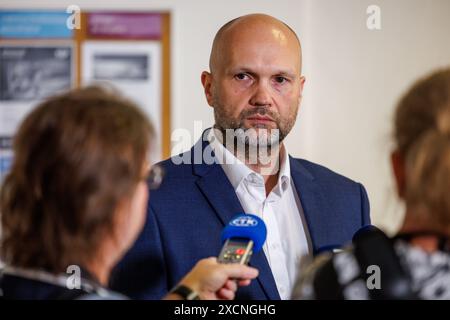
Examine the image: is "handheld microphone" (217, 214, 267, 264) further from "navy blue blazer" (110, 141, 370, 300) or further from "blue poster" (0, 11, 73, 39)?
"blue poster" (0, 11, 73, 39)

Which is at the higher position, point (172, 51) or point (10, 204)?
point (172, 51)

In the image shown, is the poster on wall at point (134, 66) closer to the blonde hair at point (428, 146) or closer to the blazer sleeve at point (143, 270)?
the blazer sleeve at point (143, 270)

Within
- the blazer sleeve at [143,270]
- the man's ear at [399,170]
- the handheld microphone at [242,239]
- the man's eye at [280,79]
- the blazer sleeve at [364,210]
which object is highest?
the man's eye at [280,79]

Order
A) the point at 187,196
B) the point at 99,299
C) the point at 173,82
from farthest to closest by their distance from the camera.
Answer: the point at 173,82 → the point at 187,196 → the point at 99,299

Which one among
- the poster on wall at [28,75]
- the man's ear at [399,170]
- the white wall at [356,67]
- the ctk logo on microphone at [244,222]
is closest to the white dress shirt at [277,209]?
A: the ctk logo on microphone at [244,222]

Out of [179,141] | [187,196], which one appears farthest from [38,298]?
[179,141]

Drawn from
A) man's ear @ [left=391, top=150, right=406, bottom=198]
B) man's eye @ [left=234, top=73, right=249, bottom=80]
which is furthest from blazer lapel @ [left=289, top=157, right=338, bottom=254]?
man's ear @ [left=391, top=150, right=406, bottom=198]

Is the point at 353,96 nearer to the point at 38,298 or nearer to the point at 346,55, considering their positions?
the point at 346,55

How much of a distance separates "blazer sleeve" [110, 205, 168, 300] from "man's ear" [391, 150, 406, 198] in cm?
66

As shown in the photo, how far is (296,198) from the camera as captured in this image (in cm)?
A: 162

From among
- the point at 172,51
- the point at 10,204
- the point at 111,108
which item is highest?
the point at 172,51

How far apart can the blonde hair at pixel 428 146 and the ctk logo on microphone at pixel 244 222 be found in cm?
38

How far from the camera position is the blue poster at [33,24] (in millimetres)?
2682

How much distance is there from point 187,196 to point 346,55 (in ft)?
4.86
